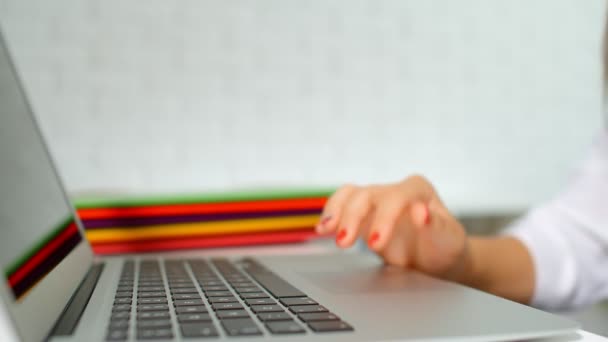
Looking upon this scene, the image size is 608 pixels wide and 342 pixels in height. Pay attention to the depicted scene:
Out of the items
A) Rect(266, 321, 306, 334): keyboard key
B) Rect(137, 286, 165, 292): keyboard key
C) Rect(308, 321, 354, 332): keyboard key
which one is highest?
Rect(266, 321, 306, 334): keyboard key

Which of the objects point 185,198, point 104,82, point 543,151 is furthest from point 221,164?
point 543,151

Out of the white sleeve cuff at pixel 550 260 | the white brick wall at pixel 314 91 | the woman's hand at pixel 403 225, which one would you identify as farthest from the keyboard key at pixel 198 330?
the white brick wall at pixel 314 91

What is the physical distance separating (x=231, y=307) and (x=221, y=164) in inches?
31.4

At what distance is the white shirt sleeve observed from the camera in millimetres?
689

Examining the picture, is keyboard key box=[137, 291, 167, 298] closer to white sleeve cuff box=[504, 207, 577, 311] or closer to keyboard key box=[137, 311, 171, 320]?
keyboard key box=[137, 311, 171, 320]

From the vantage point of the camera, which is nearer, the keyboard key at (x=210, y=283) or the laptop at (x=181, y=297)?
the laptop at (x=181, y=297)

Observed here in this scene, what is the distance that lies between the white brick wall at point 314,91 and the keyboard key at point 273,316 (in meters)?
0.79

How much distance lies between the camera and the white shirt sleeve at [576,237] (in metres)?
0.69

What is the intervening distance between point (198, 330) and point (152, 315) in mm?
39

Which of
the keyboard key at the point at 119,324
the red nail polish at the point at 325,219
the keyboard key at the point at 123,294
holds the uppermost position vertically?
the red nail polish at the point at 325,219

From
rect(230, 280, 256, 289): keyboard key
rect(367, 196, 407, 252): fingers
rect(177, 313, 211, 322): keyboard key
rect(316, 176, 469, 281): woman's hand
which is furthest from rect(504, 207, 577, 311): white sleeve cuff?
rect(177, 313, 211, 322): keyboard key

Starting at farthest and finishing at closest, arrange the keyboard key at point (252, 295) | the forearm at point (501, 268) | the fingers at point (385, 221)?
the forearm at point (501, 268), the fingers at point (385, 221), the keyboard key at point (252, 295)

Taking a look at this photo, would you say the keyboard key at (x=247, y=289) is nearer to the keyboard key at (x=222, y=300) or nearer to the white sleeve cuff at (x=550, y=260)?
the keyboard key at (x=222, y=300)

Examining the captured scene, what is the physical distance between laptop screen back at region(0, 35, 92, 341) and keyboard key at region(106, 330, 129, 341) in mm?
27
